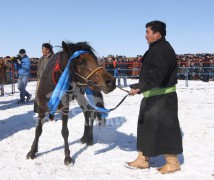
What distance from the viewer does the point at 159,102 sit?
4.16m

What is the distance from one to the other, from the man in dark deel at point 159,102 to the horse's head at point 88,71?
1.24 feet

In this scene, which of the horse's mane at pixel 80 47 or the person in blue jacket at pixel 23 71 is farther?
the person in blue jacket at pixel 23 71

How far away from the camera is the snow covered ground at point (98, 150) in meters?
4.31

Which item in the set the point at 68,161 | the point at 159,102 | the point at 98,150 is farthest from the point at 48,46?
the point at 159,102

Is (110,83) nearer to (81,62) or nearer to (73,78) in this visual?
(81,62)

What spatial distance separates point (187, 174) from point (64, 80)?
87.6 inches

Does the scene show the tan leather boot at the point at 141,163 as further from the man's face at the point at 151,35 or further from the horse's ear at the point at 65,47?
the horse's ear at the point at 65,47

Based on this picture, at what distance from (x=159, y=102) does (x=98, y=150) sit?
5.97 ft

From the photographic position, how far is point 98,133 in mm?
6723

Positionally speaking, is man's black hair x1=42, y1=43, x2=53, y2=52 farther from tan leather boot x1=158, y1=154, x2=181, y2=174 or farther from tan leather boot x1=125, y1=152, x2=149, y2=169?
tan leather boot x1=158, y1=154, x2=181, y2=174

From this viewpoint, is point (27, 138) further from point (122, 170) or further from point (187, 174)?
point (187, 174)

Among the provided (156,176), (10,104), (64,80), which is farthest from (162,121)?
(10,104)

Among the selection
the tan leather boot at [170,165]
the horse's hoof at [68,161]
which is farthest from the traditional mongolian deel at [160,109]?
the horse's hoof at [68,161]

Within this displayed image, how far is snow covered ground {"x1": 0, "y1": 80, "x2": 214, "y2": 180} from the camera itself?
4.31m
